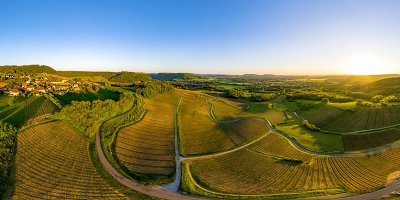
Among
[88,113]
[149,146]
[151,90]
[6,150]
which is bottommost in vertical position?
[149,146]

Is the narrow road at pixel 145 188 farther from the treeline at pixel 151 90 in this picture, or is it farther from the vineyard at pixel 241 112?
the treeline at pixel 151 90

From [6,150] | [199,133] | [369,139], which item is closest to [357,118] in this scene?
[369,139]

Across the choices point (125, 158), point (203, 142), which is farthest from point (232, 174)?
point (125, 158)

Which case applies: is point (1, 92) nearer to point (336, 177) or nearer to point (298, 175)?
point (298, 175)

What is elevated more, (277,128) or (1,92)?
(1,92)

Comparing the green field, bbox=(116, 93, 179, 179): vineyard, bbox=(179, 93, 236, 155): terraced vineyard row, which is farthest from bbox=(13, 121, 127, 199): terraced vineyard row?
bbox=(179, 93, 236, 155): terraced vineyard row

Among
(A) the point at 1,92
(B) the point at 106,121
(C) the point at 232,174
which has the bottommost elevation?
(C) the point at 232,174

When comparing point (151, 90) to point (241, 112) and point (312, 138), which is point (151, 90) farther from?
point (312, 138)
